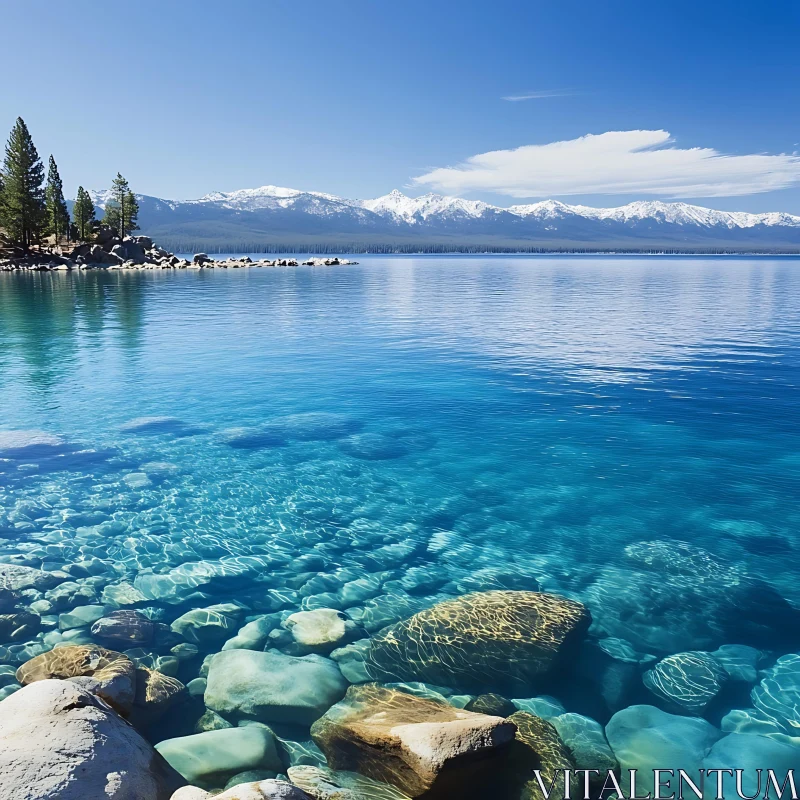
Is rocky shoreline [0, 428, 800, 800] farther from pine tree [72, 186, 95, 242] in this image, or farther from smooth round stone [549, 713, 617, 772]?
pine tree [72, 186, 95, 242]

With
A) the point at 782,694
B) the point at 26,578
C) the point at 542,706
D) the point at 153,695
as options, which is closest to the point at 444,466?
the point at 542,706

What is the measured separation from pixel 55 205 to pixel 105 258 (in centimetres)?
1516

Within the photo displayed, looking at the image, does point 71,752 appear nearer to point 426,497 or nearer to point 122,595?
point 122,595

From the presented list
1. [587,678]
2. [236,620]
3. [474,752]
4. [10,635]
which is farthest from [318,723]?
[10,635]

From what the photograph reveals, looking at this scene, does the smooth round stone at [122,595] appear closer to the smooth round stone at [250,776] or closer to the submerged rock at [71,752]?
the submerged rock at [71,752]

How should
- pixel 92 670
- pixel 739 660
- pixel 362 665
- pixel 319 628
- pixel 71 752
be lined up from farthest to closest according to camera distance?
pixel 319 628, pixel 739 660, pixel 362 665, pixel 92 670, pixel 71 752

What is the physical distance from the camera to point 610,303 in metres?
64.4

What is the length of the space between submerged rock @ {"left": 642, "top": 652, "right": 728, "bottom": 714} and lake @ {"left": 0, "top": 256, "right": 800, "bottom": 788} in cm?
4

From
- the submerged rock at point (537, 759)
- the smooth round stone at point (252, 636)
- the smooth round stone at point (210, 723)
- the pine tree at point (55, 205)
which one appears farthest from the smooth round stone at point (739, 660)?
the pine tree at point (55, 205)

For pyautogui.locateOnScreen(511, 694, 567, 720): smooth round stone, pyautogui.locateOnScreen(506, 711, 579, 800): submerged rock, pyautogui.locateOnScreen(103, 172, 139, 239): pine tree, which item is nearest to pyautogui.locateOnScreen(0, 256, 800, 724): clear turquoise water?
pyautogui.locateOnScreen(511, 694, 567, 720): smooth round stone

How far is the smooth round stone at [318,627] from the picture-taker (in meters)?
9.37

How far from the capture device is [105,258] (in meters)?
120

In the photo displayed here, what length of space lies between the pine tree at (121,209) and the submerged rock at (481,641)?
149972 mm

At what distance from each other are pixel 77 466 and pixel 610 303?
58941mm
